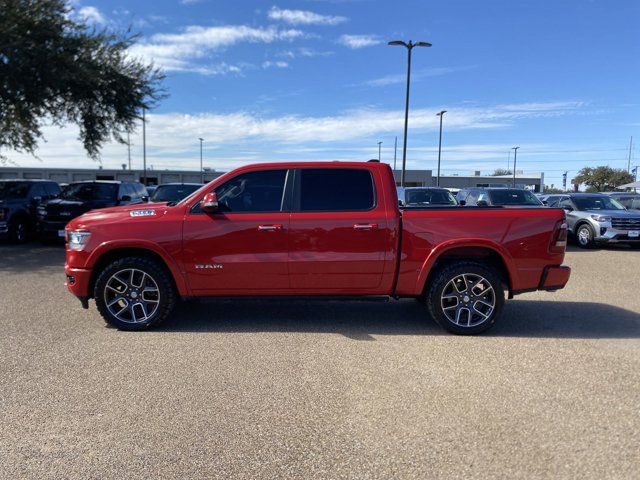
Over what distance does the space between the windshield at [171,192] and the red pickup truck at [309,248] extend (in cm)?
730

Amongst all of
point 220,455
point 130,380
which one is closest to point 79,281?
point 130,380

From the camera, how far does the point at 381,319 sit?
605 cm

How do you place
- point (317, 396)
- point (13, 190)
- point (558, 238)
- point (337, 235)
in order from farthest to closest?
point (13, 190)
point (558, 238)
point (337, 235)
point (317, 396)

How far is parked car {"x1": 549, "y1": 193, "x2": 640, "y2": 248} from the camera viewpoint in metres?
12.7

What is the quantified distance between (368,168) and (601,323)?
11.4 ft

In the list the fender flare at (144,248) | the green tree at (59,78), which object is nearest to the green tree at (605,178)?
the green tree at (59,78)

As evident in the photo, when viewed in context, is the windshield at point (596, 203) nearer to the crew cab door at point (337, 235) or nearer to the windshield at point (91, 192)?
the crew cab door at point (337, 235)

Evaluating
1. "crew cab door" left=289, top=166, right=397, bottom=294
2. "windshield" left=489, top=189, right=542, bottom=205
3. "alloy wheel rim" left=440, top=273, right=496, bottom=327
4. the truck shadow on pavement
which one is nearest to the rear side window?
"crew cab door" left=289, top=166, right=397, bottom=294

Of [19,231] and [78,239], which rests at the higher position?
[78,239]

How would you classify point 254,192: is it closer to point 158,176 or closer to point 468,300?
point 468,300

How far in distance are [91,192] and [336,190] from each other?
10.5m

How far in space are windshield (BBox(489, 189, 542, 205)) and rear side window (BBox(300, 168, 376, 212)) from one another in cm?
971

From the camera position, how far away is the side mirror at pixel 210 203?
17.1 ft

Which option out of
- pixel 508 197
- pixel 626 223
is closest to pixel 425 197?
pixel 508 197
